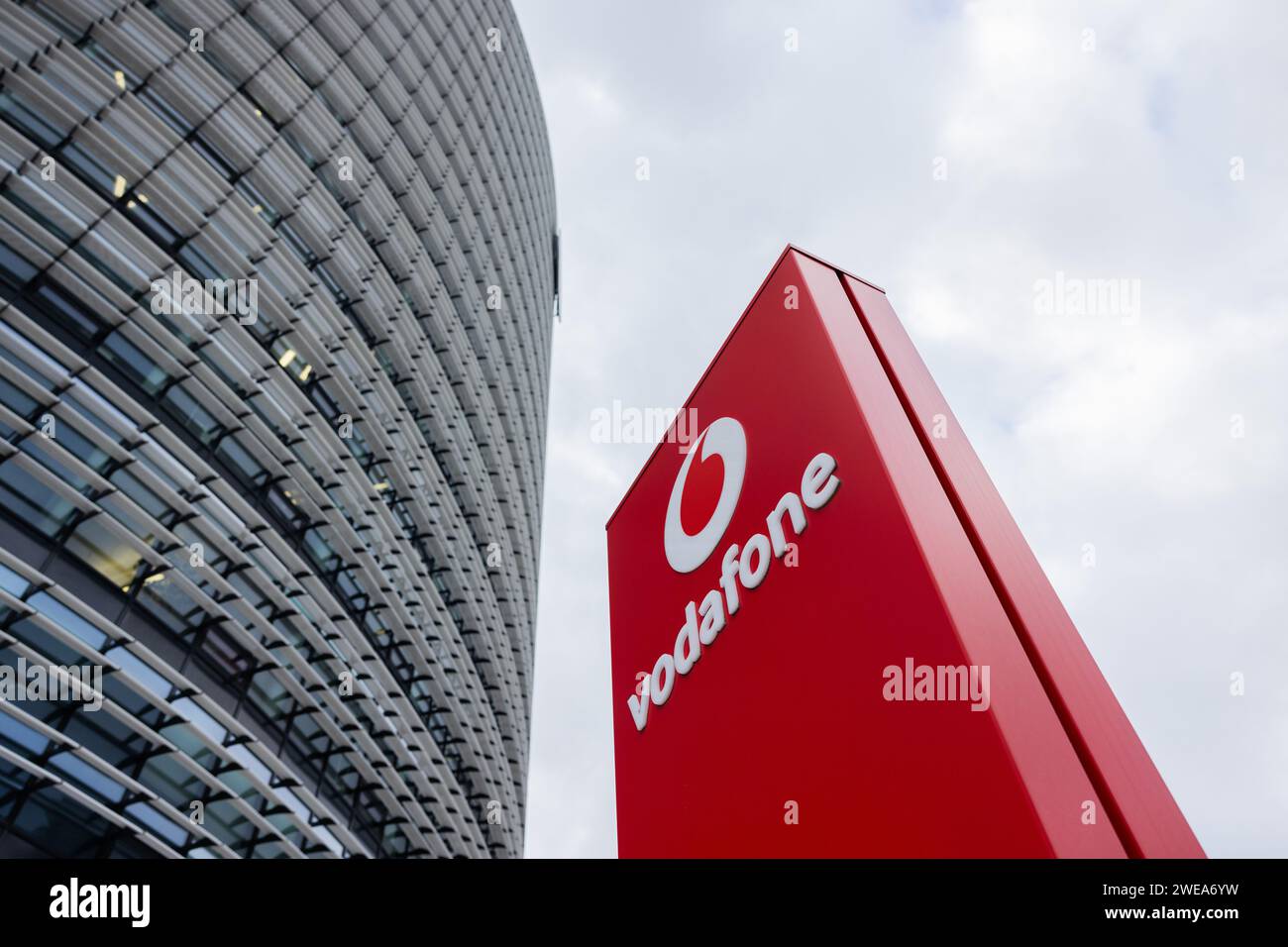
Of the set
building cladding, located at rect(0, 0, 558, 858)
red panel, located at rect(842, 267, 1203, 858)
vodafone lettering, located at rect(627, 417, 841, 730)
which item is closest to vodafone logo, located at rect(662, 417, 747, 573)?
vodafone lettering, located at rect(627, 417, 841, 730)

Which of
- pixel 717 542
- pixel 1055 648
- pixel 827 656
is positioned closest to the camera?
pixel 1055 648

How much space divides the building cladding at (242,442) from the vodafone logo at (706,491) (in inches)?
346

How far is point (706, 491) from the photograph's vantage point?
6734 millimetres

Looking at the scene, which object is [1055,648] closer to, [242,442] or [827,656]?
[827,656]

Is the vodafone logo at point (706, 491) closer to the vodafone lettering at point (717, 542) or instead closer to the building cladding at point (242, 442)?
the vodafone lettering at point (717, 542)

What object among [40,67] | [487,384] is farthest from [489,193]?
[40,67]

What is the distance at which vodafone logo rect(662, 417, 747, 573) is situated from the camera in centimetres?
638

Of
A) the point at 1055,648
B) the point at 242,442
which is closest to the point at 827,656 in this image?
the point at 1055,648

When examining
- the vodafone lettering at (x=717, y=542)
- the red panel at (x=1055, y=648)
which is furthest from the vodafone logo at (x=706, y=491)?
the red panel at (x=1055, y=648)

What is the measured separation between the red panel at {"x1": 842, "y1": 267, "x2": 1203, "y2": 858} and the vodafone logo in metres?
1.20

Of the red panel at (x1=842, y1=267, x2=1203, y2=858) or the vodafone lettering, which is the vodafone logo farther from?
the red panel at (x1=842, y1=267, x2=1203, y2=858)

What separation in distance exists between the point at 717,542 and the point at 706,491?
0.48 meters
